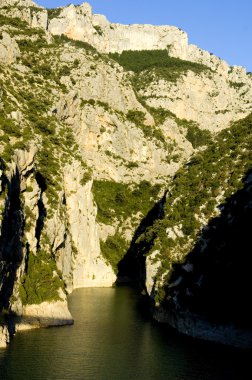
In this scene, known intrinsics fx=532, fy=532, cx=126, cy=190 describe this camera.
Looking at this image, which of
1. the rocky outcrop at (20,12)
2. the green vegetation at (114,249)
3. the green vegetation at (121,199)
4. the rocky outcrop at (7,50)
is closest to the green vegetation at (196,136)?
the green vegetation at (121,199)

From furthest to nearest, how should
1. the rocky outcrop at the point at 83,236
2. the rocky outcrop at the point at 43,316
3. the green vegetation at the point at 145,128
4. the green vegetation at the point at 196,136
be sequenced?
the green vegetation at the point at 196,136 → the green vegetation at the point at 145,128 → the rocky outcrop at the point at 83,236 → the rocky outcrop at the point at 43,316

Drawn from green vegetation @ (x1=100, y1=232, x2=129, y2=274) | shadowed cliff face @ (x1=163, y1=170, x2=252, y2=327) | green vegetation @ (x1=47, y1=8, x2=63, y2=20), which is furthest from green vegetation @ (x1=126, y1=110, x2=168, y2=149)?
shadowed cliff face @ (x1=163, y1=170, x2=252, y2=327)

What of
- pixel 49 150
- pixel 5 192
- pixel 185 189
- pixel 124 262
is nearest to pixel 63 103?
pixel 49 150

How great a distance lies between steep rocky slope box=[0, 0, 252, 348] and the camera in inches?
2623

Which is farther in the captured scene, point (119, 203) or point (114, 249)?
point (119, 203)

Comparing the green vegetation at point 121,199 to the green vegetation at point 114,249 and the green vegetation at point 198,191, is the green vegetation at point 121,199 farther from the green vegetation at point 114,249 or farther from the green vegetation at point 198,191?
the green vegetation at point 198,191

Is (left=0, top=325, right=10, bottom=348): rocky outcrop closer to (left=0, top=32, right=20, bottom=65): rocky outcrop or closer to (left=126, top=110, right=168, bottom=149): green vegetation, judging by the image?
(left=0, top=32, right=20, bottom=65): rocky outcrop

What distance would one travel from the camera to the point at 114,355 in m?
54.1

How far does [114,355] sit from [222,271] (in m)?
20.3

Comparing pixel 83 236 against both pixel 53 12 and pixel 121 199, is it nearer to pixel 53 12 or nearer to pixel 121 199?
pixel 121 199

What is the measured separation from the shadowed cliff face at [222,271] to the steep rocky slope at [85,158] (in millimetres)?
2472

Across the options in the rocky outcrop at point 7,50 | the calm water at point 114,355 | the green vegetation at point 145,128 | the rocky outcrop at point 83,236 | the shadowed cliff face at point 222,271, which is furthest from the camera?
the green vegetation at point 145,128

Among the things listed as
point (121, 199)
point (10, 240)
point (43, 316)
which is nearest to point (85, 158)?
point (121, 199)

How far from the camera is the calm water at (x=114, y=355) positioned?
48.3 meters
